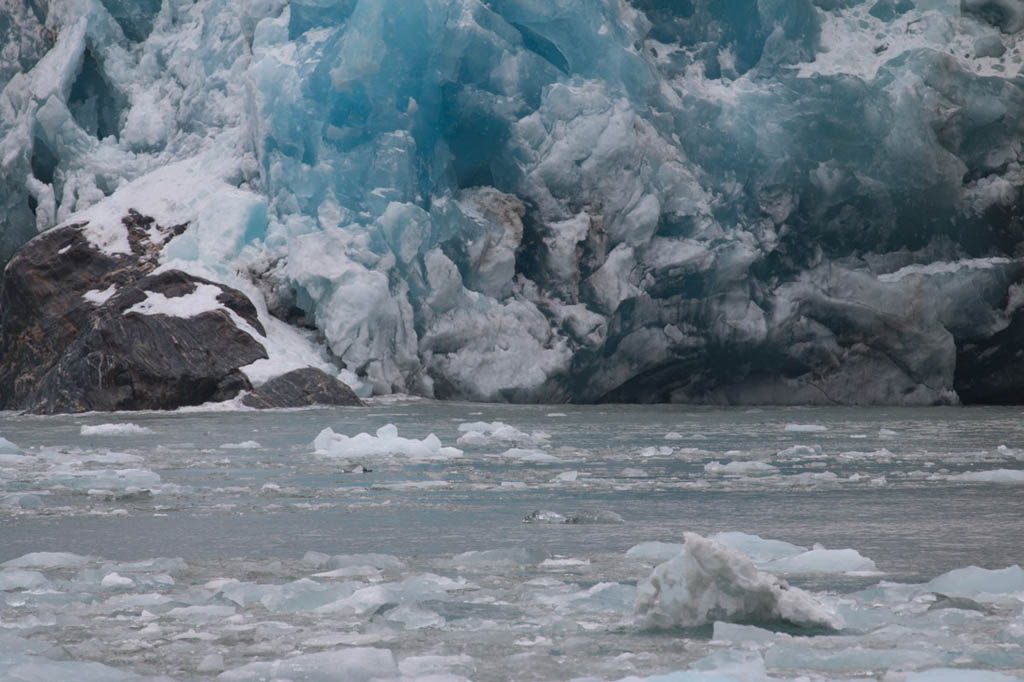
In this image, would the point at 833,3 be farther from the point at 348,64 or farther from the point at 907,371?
the point at 348,64

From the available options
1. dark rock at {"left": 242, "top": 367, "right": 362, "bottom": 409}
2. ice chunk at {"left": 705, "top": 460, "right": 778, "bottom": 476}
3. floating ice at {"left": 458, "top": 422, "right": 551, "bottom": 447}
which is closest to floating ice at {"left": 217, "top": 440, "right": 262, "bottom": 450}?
floating ice at {"left": 458, "top": 422, "right": 551, "bottom": 447}

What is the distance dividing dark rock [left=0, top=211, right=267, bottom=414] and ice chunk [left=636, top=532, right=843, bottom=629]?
13.3m

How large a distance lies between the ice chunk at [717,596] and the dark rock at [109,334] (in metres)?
13.3

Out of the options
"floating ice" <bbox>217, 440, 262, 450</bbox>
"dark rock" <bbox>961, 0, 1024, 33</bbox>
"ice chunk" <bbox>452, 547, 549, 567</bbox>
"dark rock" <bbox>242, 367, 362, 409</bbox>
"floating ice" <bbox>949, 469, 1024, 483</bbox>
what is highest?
"dark rock" <bbox>961, 0, 1024, 33</bbox>

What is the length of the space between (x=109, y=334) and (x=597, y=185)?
7420 mm

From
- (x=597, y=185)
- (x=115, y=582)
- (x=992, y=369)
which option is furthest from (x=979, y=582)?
(x=992, y=369)

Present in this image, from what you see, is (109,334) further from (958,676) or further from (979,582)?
(958,676)

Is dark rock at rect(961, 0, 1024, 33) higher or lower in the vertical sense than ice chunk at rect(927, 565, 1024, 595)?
higher

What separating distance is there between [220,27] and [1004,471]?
16501 mm

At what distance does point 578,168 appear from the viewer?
19.1 meters

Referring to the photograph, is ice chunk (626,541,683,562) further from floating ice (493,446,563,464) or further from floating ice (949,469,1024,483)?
floating ice (493,446,563,464)

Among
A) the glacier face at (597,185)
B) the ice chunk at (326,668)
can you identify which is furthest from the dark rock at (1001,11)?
the ice chunk at (326,668)

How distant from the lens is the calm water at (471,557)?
310 centimetres

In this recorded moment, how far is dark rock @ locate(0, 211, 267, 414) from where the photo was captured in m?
16.2
